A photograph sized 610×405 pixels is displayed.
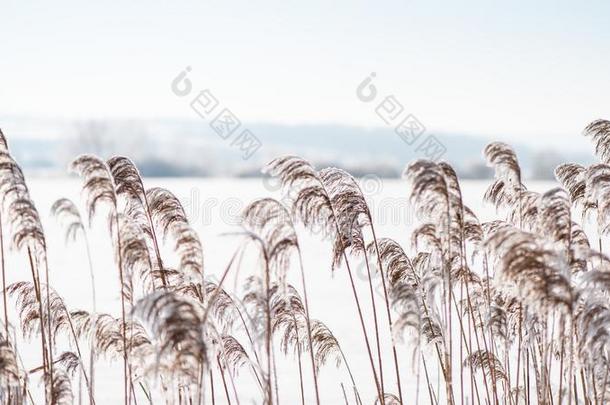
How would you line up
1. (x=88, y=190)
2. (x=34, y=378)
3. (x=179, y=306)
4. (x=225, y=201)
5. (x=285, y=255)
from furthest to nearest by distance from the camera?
(x=225, y=201) < (x=34, y=378) < (x=88, y=190) < (x=285, y=255) < (x=179, y=306)

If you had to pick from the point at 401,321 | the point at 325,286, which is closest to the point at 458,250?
the point at 401,321

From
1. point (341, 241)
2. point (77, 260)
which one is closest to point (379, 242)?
point (341, 241)

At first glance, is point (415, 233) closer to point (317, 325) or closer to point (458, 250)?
point (458, 250)

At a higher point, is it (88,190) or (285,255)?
(88,190)

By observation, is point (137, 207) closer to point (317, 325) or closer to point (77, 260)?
point (317, 325)

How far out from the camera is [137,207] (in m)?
4.59

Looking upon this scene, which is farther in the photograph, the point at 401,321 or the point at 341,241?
the point at 341,241

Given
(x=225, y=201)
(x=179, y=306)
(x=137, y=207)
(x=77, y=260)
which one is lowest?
(x=179, y=306)

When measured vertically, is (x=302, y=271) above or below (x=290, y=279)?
below

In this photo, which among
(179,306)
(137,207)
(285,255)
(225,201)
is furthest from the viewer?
(225,201)

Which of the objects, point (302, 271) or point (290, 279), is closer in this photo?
point (302, 271)

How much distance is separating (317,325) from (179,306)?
197cm

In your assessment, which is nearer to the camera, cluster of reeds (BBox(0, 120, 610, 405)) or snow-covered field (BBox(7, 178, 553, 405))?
cluster of reeds (BBox(0, 120, 610, 405))

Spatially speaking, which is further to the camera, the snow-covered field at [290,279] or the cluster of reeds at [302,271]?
the snow-covered field at [290,279]
